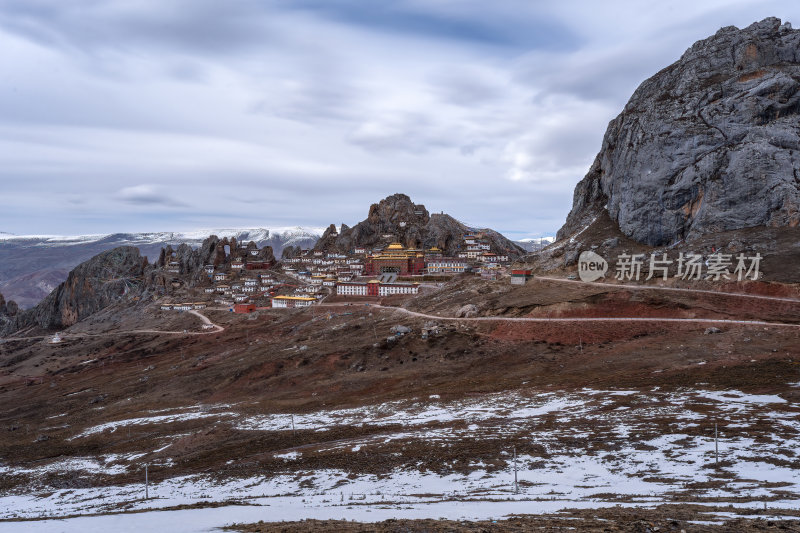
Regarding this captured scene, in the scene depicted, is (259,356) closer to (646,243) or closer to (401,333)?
(401,333)

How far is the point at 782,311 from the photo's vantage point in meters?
55.8

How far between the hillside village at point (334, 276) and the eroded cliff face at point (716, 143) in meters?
38.3

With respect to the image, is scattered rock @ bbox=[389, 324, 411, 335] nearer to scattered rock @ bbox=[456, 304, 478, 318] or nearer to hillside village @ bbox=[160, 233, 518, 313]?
scattered rock @ bbox=[456, 304, 478, 318]

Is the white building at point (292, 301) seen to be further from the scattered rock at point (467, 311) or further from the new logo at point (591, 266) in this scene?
the new logo at point (591, 266)

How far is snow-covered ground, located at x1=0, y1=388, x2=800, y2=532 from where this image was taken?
1850cm

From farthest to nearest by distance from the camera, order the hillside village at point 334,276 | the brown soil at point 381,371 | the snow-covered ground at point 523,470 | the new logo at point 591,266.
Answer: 1. the hillside village at point 334,276
2. the new logo at point 591,266
3. the brown soil at point 381,371
4. the snow-covered ground at point 523,470

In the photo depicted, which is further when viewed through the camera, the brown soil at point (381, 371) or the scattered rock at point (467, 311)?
the scattered rock at point (467, 311)

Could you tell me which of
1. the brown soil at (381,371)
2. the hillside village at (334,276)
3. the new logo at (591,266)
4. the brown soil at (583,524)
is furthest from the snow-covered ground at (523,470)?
the hillside village at (334,276)

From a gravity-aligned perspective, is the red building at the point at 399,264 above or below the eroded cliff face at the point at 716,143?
below

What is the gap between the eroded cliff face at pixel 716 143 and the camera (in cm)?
8181

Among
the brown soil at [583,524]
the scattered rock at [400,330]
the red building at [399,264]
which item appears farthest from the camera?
the red building at [399,264]

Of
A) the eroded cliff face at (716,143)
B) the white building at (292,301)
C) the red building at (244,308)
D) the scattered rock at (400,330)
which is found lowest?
the red building at (244,308)

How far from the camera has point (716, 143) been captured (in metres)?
90.8

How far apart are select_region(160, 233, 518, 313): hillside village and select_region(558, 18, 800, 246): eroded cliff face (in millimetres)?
38293
